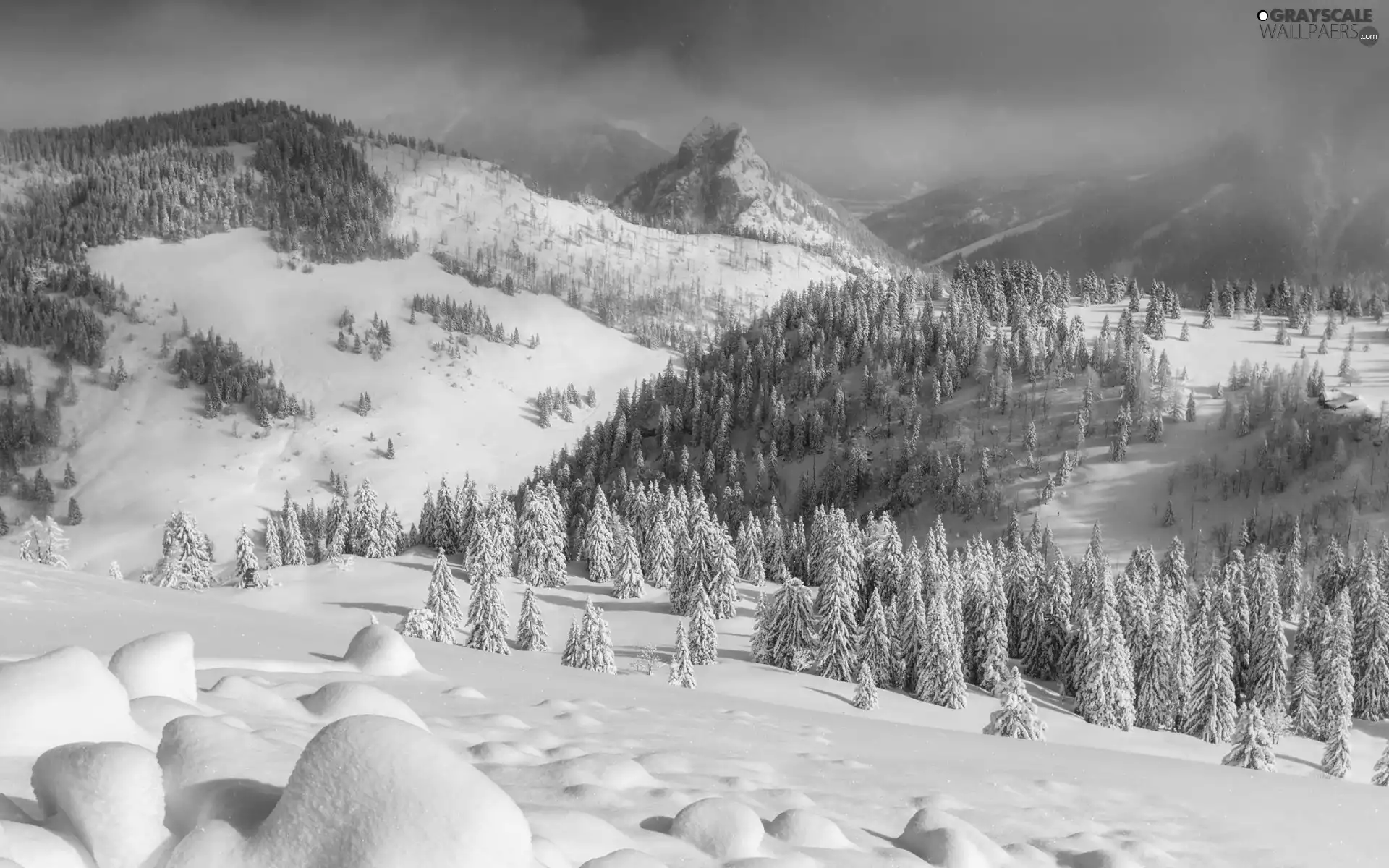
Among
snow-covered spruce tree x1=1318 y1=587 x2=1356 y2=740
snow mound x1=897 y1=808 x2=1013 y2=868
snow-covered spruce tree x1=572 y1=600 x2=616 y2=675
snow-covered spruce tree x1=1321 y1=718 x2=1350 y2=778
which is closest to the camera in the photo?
snow mound x1=897 y1=808 x2=1013 y2=868

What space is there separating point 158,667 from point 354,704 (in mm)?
1581

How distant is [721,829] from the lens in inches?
217

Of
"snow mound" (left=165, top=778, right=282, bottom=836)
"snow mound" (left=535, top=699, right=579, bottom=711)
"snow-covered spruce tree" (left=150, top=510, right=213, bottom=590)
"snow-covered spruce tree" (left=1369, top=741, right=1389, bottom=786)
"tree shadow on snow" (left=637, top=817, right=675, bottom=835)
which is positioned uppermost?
"snow mound" (left=165, top=778, right=282, bottom=836)

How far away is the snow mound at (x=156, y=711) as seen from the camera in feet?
19.1

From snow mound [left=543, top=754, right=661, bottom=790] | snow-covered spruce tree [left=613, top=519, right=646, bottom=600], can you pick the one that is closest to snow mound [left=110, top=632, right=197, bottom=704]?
snow mound [left=543, top=754, right=661, bottom=790]

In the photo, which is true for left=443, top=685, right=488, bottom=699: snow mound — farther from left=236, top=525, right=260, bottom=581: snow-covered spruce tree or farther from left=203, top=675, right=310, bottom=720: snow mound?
left=236, top=525, right=260, bottom=581: snow-covered spruce tree

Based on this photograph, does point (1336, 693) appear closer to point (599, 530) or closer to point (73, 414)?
point (599, 530)

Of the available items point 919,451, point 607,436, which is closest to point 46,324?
point 607,436

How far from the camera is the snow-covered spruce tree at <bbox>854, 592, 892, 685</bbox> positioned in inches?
2291

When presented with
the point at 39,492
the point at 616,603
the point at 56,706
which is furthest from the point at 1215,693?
the point at 39,492

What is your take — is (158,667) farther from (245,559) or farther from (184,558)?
(245,559)

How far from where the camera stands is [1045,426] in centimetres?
14388

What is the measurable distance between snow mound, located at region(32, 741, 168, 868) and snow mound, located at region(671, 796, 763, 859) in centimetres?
313

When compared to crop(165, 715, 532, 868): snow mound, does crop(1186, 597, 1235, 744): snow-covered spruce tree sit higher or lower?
lower
